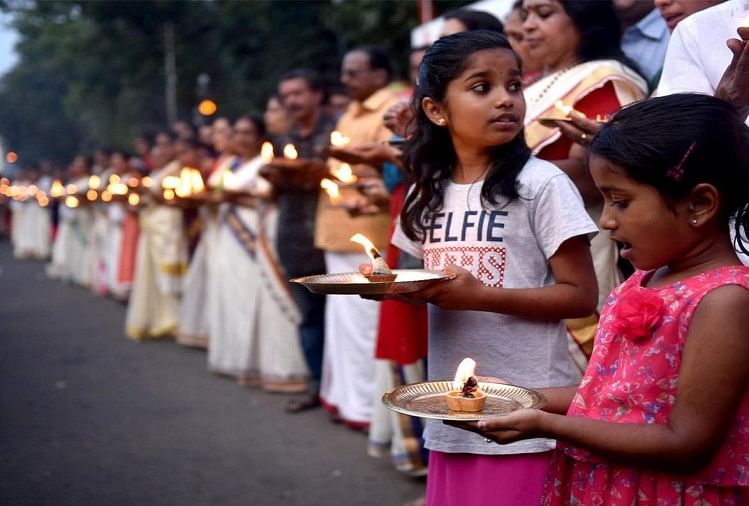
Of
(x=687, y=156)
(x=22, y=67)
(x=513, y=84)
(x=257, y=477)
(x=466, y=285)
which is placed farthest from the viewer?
(x=22, y=67)

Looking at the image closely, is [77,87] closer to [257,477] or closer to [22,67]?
[22,67]

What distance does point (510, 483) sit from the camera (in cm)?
238

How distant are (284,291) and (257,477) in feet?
7.10

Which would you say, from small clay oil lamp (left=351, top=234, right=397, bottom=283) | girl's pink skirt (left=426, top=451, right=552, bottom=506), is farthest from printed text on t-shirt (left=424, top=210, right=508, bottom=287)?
girl's pink skirt (left=426, top=451, right=552, bottom=506)

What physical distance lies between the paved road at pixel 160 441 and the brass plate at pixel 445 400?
249 cm

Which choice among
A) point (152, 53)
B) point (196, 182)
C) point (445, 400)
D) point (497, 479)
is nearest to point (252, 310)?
point (196, 182)

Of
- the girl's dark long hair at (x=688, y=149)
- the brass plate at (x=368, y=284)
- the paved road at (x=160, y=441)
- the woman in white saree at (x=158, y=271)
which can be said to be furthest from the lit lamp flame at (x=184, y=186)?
the girl's dark long hair at (x=688, y=149)

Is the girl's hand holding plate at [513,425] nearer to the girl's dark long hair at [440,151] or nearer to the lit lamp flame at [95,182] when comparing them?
the girl's dark long hair at [440,151]

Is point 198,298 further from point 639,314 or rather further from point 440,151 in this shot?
point 639,314

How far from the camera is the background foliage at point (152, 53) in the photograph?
1560 cm

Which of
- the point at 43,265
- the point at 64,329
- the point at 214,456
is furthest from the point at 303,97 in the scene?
the point at 43,265

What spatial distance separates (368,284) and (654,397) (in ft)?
2.29

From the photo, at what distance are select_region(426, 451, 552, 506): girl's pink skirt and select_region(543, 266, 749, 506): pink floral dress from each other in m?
0.48

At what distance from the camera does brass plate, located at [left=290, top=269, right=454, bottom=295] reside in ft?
6.95
